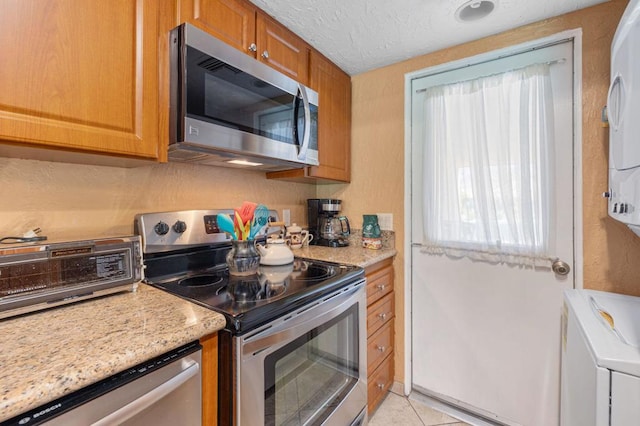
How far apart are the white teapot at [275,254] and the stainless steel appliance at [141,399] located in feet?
2.19

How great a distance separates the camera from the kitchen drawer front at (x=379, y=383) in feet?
5.38

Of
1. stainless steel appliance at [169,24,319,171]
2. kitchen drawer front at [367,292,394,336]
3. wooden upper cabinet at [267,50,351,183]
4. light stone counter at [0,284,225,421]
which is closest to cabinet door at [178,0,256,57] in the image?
stainless steel appliance at [169,24,319,171]

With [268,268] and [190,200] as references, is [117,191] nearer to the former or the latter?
[190,200]

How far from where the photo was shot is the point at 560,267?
1.43m

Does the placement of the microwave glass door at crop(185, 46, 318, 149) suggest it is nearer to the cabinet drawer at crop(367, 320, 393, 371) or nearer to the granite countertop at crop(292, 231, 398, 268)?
the granite countertop at crop(292, 231, 398, 268)

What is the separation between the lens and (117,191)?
118 cm

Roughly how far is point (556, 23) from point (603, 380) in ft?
5.37

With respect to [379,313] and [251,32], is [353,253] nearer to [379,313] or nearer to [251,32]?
[379,313]

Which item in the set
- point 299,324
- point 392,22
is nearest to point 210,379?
point 299,324

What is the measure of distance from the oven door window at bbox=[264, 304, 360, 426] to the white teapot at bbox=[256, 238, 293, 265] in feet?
1.31

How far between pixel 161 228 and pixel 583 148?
2.04 meters

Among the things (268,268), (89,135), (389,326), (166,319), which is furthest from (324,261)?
(89,135)

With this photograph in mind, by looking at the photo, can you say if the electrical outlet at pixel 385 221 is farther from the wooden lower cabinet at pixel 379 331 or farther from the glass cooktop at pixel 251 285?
the glass cooktop at pixel 251 285

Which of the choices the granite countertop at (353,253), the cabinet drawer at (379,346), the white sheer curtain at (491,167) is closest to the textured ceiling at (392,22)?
the white sheer curtain at (491,167)
